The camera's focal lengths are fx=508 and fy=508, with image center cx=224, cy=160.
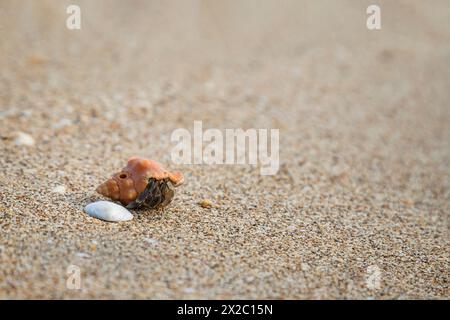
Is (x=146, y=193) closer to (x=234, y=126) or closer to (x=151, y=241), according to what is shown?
(x=151, y=241)

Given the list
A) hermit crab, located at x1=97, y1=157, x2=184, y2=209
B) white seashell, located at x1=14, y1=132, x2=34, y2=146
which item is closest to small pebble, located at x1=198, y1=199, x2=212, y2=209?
hermit crab, located at x1=97, y1=157, x2=184, y2=209

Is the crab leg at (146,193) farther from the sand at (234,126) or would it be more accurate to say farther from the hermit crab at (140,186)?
the sand at (234,126)

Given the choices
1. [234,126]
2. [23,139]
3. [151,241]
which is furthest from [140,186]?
[234,126]

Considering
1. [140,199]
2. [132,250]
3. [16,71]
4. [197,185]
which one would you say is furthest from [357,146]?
[16,71]

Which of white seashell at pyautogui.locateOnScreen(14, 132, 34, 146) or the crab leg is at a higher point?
white seashell at pyautogui.locateOnScreen(14, 132, 34, 146)

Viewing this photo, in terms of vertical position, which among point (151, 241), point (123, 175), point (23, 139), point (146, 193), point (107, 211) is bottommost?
point (151, 241)

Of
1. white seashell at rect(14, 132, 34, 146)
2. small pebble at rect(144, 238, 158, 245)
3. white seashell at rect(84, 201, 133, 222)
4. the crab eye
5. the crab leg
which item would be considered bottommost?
small pebble at rect(144, 238, 158, 245)

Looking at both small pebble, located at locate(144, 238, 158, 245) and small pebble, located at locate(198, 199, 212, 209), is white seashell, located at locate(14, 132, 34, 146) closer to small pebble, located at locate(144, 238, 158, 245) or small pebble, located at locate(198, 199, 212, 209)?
small pebble, located at locate(198, 199, 212, 209)
